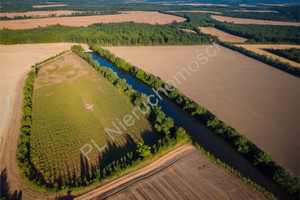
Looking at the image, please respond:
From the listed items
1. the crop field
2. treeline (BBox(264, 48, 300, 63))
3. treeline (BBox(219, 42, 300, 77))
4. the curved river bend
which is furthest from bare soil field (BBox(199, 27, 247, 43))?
the crop field

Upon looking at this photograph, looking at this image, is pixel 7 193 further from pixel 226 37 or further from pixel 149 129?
pixel 226 37

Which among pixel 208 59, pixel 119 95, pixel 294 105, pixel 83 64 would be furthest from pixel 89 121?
pixel 208 59

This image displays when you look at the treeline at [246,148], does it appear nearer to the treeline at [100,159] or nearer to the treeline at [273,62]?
the treeline at [100,159]

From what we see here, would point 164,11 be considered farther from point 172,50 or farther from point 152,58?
point 152,58

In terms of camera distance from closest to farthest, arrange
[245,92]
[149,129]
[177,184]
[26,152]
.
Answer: [177,184] < [26,152] < [149,129] < [245,92]

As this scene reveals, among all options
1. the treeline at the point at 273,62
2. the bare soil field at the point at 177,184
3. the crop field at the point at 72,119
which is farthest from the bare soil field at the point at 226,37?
the bare soil field at the point at 177,184

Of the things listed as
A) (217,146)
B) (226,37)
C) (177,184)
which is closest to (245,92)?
(217,146)
